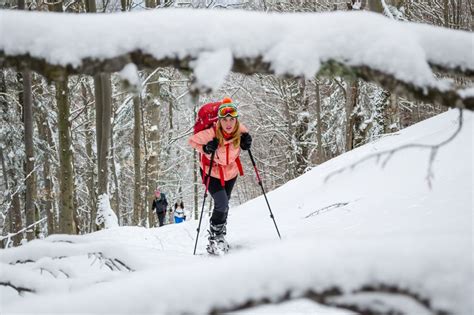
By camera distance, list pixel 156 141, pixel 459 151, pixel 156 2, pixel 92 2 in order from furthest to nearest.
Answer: pixel 156 2 < pixel 156 141 < pixel 92 2 < pixel 459 151

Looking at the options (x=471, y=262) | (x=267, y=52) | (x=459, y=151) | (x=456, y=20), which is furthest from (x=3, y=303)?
(x=456, y=20)

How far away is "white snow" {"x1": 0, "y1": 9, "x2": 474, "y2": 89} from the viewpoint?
1.88m

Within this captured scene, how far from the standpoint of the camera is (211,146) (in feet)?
17.7

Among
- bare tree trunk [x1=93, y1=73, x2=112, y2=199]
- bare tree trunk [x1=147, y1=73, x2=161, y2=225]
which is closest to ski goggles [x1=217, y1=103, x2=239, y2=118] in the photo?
bare tree trunk [x1=93, y1=73, x2=112, y2=199]

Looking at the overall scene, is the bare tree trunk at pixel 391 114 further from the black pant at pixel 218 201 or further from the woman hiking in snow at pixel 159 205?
the woman hiking in snow at pixel 159 205

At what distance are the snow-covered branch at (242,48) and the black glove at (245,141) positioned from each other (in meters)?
3.71

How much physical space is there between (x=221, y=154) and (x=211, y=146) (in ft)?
0.88

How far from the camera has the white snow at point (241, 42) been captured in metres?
1.88

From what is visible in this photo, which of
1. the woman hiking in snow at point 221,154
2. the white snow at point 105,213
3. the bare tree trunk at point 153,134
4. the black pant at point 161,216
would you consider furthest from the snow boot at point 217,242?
the black pant at point 161,216

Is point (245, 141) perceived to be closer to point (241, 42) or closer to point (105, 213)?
point (241, 42)

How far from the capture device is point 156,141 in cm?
1390

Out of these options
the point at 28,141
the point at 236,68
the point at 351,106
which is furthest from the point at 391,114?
the point at 236,68

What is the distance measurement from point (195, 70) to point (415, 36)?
1.03 meters

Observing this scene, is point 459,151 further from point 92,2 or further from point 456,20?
point 456,20
